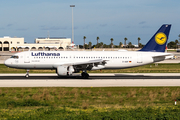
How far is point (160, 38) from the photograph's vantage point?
42594mm

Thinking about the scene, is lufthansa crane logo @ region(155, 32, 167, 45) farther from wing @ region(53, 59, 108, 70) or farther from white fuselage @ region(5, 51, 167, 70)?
wing @ region(53, 59, 108, 70)

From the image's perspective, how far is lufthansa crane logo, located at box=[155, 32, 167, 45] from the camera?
42594mm

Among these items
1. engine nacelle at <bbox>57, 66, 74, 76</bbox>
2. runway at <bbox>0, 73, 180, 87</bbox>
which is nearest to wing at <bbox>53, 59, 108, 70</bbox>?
engine nacelle at <bbox>57, 66, 74, 76</bbox>

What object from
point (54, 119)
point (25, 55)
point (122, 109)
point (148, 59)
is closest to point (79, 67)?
point (25, 55)

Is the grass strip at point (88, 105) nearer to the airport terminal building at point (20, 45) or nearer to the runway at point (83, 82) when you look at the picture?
the runway at point (83, 82)

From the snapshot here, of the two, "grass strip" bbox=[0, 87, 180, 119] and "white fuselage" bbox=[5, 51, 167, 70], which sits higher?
"white fuselage" bbox=[5, 51, 167, 70]

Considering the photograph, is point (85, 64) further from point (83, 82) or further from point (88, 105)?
point (88, 105)

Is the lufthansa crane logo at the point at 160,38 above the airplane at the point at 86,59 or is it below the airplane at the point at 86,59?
above

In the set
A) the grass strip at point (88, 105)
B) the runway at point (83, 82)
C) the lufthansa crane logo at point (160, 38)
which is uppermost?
the lufthansa crane logo at point (160, 38)

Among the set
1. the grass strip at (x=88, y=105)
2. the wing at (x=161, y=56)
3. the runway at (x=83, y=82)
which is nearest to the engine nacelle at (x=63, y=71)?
the runway at (x=83, y=82)

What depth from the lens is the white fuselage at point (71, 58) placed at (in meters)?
39.2

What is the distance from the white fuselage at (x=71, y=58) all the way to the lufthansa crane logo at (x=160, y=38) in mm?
2037

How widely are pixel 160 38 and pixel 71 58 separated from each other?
50.5ft

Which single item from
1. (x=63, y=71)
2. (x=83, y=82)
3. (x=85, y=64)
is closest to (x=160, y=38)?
(x=85, y=64)
